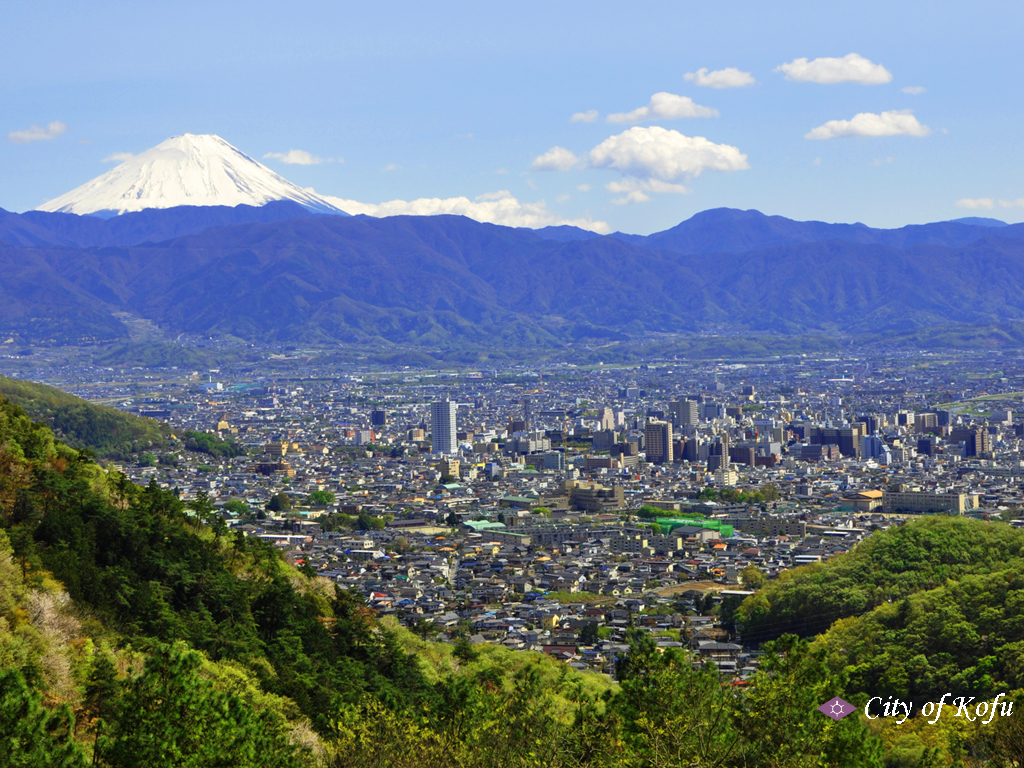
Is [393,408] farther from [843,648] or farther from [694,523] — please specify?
[843,648]

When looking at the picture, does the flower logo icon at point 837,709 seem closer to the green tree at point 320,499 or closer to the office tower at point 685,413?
the green tree at point 320,499

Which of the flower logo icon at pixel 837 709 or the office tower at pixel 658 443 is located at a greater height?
the flower logo icon at pixel 837 709

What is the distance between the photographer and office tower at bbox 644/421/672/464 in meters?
71.4

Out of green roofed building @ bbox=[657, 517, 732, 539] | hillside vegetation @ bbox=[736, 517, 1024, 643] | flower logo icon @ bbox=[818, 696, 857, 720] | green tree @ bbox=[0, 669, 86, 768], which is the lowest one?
green roofed building @ bbox=[657, 517, 732, 539]

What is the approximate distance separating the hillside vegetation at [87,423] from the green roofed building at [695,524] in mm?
25444

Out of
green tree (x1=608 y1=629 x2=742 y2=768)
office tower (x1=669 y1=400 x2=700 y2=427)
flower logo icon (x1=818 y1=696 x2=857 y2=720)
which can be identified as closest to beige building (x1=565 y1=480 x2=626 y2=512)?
office tower (x1=669 y1=400 x2=700 y2=427)

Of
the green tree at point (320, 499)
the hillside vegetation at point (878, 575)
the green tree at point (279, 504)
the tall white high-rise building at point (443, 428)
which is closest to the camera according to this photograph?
the hillside vegetation at point (878, 575)

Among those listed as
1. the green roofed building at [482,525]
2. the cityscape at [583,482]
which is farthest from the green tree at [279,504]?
the green roofed building at [482,525]

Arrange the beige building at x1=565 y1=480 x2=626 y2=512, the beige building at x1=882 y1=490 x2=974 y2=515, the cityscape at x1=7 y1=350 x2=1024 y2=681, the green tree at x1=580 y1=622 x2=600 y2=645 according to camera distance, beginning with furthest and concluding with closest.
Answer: the beige building at x1=565 y1=480 x2=626 y2=512
the beige building at x1=882 y1=490 x2=974 y2=515
the cityscape at x1=7 y1=350 x2=1024 y2=681
the green tree at x1=580 y1=622 x2=600 y2=645

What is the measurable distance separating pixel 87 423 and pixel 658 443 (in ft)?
98.3

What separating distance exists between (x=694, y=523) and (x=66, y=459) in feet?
93.1

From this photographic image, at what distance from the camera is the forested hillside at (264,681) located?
35.7 feet

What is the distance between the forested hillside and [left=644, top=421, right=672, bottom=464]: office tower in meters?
48.5

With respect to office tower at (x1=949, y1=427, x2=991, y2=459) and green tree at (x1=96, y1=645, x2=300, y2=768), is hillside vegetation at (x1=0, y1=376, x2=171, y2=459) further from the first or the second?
green tree at (x1=96, y1=645, x2=300, y2=768)
